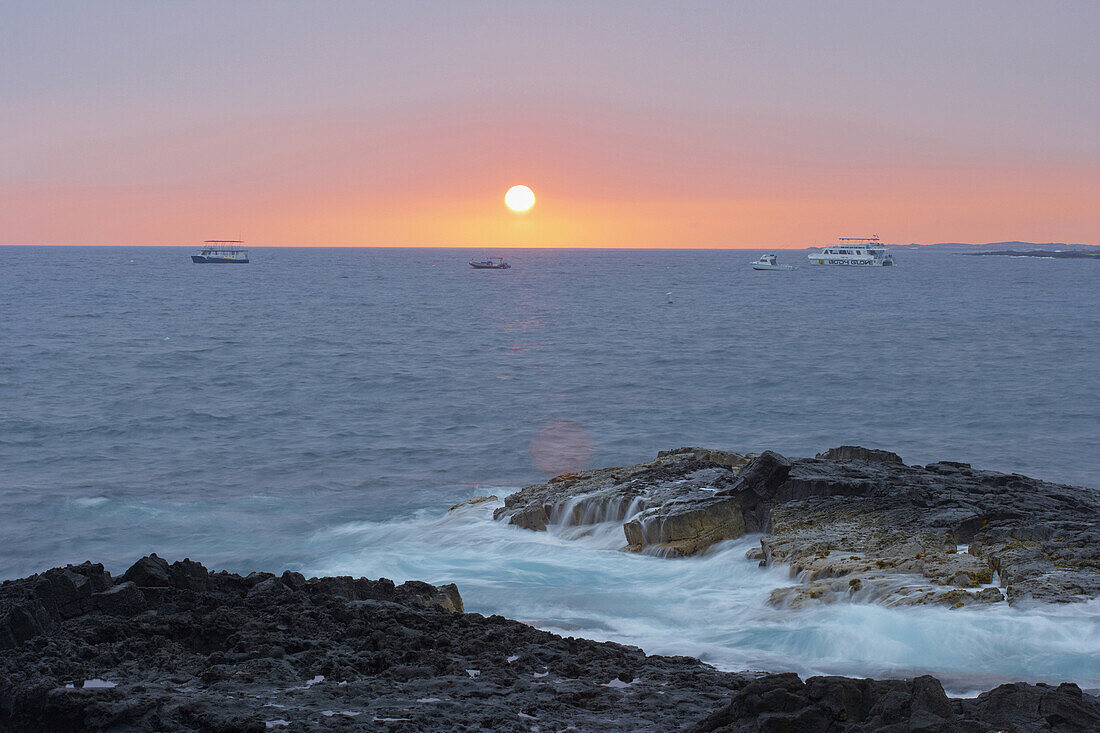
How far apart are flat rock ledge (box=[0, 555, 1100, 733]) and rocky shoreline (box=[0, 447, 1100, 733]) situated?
0.03 m

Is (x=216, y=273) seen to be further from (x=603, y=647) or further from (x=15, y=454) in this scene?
(x=603, y=647)

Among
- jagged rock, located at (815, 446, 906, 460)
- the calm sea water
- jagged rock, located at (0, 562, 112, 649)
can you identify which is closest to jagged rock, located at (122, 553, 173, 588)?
jagged rock, located at (0, 562, 112, 649)

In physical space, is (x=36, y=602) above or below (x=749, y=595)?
above

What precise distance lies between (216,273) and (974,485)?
180 meters

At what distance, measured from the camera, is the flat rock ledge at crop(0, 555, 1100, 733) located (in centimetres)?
895

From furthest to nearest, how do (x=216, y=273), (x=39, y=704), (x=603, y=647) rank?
1. (x=216, y=273)
2. (x=603, y=647)
3. (x=39, y=704)

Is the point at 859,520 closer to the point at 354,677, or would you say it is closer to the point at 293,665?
the point at 354,677

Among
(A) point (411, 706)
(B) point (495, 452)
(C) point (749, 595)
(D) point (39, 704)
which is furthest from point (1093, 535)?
(B) point (495, 452)

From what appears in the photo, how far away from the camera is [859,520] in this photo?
62.7 feet

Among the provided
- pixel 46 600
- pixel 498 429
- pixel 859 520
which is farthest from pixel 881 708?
pixel 498 429

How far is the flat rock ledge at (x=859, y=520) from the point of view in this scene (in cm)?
1583

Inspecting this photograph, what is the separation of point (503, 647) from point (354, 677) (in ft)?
6.65

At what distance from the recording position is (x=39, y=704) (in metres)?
9.84

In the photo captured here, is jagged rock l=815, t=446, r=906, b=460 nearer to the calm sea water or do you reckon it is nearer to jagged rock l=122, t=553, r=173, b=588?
the calm sea water
